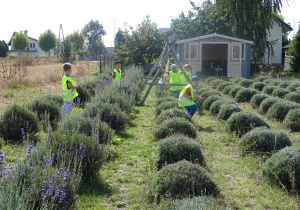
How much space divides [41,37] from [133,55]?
156 ft

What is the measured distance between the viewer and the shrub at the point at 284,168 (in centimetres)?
449

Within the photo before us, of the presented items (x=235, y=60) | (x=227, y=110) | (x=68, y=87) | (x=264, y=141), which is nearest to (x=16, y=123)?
(x=68, y=87)

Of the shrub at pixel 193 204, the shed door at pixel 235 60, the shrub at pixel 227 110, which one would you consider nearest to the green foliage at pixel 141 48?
the shed door at pixel 235 60

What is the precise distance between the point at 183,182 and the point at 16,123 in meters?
4.26

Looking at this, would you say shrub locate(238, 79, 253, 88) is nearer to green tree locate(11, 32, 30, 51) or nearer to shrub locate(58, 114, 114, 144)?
shrub locate(58, 114, 114, 144)

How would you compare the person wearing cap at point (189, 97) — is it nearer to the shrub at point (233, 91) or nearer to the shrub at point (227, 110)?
the shrub at point (227, 110)

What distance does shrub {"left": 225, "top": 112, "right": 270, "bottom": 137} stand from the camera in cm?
734

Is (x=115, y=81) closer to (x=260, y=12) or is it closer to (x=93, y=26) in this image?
(x=260, y=12)

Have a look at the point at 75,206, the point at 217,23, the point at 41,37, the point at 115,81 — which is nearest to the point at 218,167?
the point at 75,206

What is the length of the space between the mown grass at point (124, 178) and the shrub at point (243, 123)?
1859mm

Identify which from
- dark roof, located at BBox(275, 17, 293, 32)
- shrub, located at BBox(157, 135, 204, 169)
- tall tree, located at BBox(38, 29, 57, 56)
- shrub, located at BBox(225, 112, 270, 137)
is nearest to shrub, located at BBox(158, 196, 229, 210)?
shrub, located at BBox(157, 135, 204, 169)

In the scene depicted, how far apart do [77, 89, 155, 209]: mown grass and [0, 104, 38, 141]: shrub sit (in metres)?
1.71

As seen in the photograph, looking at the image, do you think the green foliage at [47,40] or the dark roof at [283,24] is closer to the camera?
the dark roof at [283,24]

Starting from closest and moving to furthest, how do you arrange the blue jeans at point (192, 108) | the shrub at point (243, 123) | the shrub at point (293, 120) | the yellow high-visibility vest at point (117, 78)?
the shrub at point (243, 123) → the shrub at point (293, 120) → the blue jeans at point (192, 108) → the yellow high-visibility vest at point (117, 78)
